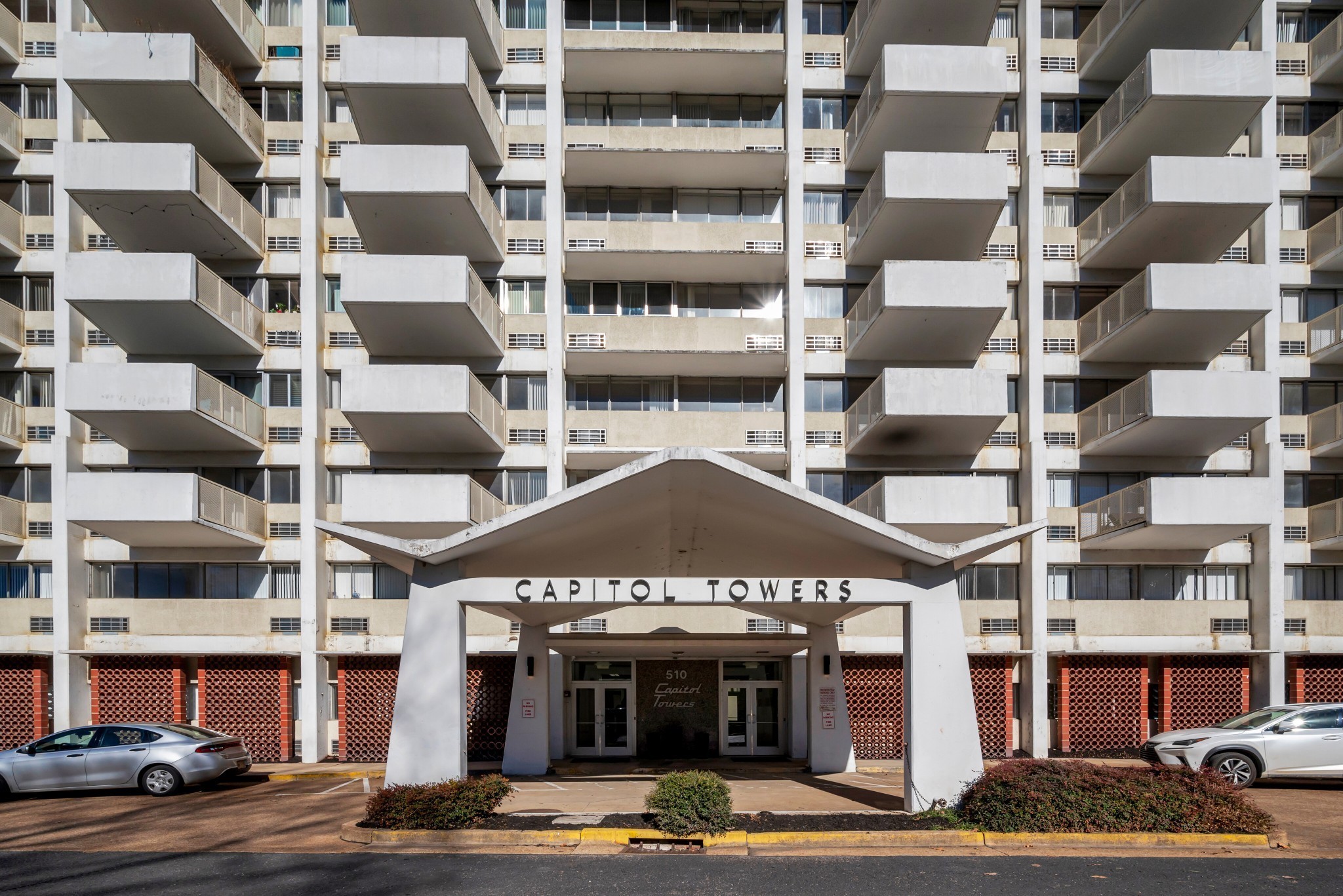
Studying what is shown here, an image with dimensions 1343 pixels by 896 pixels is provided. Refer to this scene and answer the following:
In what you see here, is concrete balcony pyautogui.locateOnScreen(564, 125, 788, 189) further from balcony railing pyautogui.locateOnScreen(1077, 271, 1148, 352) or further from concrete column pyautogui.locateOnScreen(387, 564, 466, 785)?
concrete column pyautogui.locateOnScreen(387, 564, 466, 785)

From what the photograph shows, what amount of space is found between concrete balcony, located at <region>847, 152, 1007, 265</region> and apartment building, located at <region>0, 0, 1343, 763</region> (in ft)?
0.41

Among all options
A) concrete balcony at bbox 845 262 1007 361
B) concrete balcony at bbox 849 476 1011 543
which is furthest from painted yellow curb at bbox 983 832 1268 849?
concrete balcony at bbox 845 262 1007 361

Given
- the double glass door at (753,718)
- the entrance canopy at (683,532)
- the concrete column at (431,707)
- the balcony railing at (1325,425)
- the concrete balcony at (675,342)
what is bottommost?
the double glass door at (753,718)

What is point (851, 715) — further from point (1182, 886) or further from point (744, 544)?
point (1182, 886)

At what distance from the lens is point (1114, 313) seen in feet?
74.9

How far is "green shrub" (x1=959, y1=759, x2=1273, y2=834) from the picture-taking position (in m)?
11.5

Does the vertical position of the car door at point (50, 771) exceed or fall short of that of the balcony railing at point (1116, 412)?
it falls short

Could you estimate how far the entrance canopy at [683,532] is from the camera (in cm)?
1220

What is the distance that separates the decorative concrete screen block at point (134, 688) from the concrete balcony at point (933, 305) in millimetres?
17873

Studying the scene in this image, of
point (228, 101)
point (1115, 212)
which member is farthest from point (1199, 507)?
point (228, 101)

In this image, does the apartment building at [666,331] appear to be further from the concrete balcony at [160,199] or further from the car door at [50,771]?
the car door at [50,771]

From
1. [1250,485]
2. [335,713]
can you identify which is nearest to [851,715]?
[1250,485]

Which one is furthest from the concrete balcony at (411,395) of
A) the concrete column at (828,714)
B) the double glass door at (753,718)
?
the concrete column at (828,714)

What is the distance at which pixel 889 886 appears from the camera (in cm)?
984
